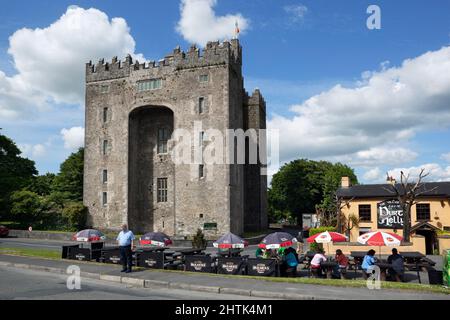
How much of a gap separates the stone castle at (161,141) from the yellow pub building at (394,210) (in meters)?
11.9

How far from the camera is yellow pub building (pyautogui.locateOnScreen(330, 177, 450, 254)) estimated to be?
113ft

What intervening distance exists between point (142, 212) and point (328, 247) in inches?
909

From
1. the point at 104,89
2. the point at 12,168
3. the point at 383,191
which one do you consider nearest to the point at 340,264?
the point at 383,191

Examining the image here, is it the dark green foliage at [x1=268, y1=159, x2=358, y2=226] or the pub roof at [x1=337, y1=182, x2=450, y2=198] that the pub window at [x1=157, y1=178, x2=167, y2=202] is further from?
the dark green foliage at [x1=268, y1=159, x2=358, y2=226]

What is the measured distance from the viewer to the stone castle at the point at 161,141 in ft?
130

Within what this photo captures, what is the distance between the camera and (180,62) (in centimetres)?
4191

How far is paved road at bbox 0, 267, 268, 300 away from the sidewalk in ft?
1.34

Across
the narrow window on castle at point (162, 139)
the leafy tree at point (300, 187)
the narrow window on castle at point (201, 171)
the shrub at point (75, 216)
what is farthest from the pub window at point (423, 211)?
the shrub at point (75, 216)

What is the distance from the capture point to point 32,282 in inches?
568

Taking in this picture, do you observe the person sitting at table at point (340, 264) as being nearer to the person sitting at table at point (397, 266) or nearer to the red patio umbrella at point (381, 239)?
the red patio umbrella at point (381, 239)

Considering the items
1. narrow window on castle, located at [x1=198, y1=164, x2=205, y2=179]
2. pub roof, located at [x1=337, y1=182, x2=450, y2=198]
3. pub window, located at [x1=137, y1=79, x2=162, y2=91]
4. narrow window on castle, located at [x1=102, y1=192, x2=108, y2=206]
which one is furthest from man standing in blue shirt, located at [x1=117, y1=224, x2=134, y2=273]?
narrow window on castle, located at [x1=102, y1=192, x2=108, y2=206]

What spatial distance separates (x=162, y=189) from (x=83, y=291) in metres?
31.1
